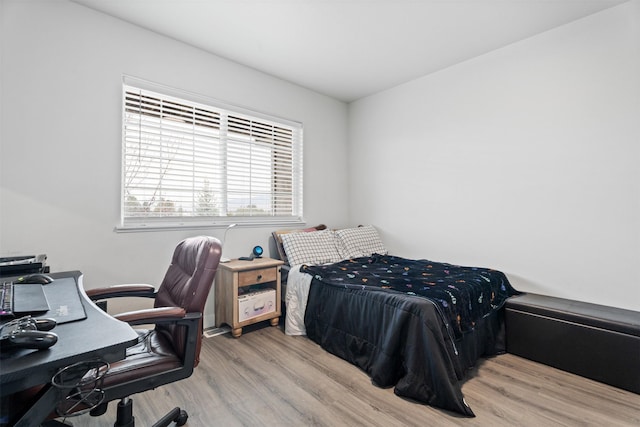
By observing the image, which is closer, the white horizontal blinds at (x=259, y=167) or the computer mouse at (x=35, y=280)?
the computer mouse at (x=35, y=280)

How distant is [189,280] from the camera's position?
5.12ft

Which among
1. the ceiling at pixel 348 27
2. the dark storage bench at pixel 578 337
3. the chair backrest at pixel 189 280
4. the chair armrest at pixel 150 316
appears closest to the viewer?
the chair armrest at pixel 150 316

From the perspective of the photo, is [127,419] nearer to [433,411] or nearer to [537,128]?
[433,411]

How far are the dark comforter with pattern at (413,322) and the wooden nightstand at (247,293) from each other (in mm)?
427

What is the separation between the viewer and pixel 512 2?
2320mm

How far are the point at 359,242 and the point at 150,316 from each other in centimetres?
269

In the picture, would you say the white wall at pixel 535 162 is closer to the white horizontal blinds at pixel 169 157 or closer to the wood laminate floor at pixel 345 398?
the wood laminate floor at pixel 345 398

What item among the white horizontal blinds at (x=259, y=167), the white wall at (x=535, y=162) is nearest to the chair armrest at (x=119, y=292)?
the white horizontal blinds at (x=259, y=167)

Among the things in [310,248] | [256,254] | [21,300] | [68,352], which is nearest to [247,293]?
[256,254]

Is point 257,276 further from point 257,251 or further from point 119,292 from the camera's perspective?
point 119,292

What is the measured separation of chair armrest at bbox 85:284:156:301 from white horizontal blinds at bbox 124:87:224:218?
1.08 meters

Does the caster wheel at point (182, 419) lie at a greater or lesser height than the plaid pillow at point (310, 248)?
lesser

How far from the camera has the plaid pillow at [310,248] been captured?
3137 millimetres

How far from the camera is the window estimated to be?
262 centimetres
